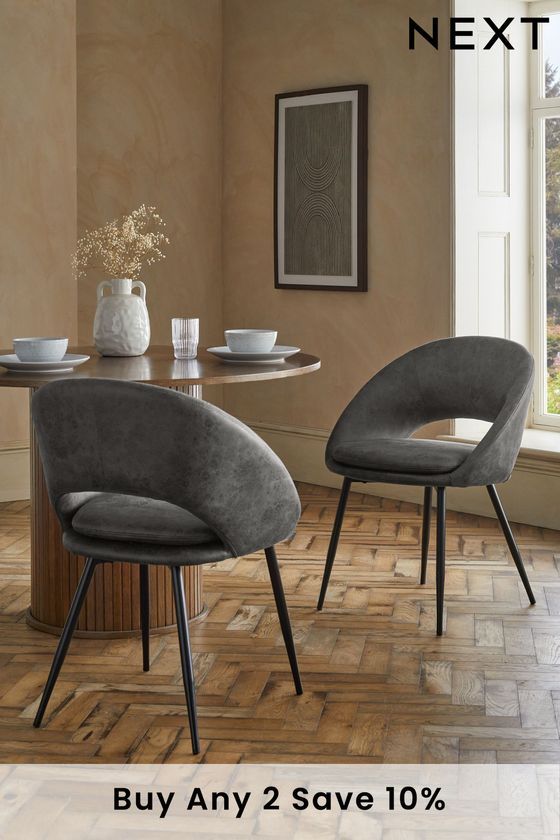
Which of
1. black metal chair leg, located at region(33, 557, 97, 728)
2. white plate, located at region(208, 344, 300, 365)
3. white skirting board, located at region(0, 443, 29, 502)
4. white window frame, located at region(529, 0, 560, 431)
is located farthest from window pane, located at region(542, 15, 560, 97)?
black metal chair leg, located at region(33, 557, 97, 728)

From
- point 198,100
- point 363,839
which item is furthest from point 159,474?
point 198,100

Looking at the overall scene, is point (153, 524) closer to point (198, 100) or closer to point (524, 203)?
point (524, 203)

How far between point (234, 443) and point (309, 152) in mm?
3456

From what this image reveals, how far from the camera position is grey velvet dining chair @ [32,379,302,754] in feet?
8.49

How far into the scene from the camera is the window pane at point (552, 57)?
527 cm

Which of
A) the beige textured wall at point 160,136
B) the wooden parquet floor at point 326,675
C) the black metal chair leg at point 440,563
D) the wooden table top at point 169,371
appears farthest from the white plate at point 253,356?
the beige textured wall at point 160,136

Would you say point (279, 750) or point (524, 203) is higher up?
point (524, 203)

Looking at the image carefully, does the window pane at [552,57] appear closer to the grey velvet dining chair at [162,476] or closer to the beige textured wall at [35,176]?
the beige textured wall at [35,176]

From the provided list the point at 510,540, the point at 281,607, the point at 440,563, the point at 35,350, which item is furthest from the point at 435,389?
the point at 35,350

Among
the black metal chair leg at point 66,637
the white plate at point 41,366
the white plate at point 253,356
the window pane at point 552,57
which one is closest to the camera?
the black metal chair leg at point 66,637

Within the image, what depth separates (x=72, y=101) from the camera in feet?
18.2

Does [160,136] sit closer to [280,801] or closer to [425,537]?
[425,537]

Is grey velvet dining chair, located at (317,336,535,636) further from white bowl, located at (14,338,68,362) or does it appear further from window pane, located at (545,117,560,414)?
window pane, located at (545,117,560,414)

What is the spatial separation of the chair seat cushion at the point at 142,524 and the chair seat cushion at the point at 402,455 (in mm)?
947
